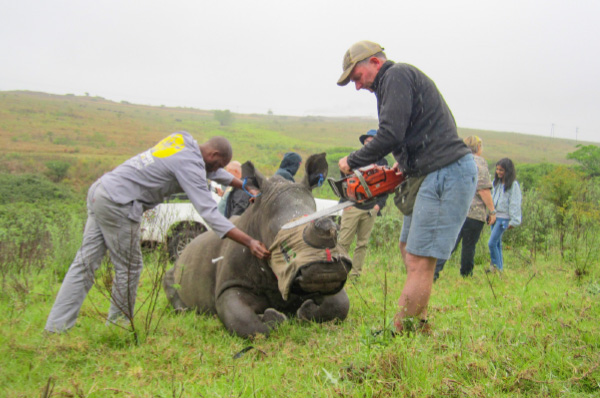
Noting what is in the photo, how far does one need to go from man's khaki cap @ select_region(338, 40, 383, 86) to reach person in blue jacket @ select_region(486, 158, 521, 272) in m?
5.05

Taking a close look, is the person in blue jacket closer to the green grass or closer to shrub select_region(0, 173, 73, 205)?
the green grass

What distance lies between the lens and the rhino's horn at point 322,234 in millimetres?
3352

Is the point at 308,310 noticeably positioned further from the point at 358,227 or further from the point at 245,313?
the point at 358,227

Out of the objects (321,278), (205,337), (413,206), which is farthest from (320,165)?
(205,337)

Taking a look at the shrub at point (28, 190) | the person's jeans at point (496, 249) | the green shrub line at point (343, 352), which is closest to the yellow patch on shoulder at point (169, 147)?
the green shrub line at point (343, 352)

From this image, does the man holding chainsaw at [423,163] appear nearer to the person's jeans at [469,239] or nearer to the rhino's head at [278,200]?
the rhino's head at [278,200]

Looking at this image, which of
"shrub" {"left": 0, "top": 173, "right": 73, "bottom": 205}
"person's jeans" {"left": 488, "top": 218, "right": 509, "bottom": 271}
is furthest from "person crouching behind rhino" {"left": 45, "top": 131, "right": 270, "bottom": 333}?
"shrub" {"left": 0, "top": 173, "right": 73, "bottom": 205}

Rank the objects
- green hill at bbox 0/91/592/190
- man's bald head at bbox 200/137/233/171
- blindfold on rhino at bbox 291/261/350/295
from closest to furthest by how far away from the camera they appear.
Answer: blindfold on rhino at bbox 291/261/350/295, man's bald head at bbox 200/137/233/171, green hill at bbox 0/91/592/190

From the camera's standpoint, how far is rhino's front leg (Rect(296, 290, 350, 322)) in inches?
173

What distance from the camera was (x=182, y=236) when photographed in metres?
9.20

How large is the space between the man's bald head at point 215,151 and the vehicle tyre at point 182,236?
4118 mm

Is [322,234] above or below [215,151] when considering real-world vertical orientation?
below

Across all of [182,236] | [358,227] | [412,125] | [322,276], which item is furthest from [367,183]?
→ [182,236]

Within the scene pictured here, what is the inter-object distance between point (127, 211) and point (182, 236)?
5.01 m
